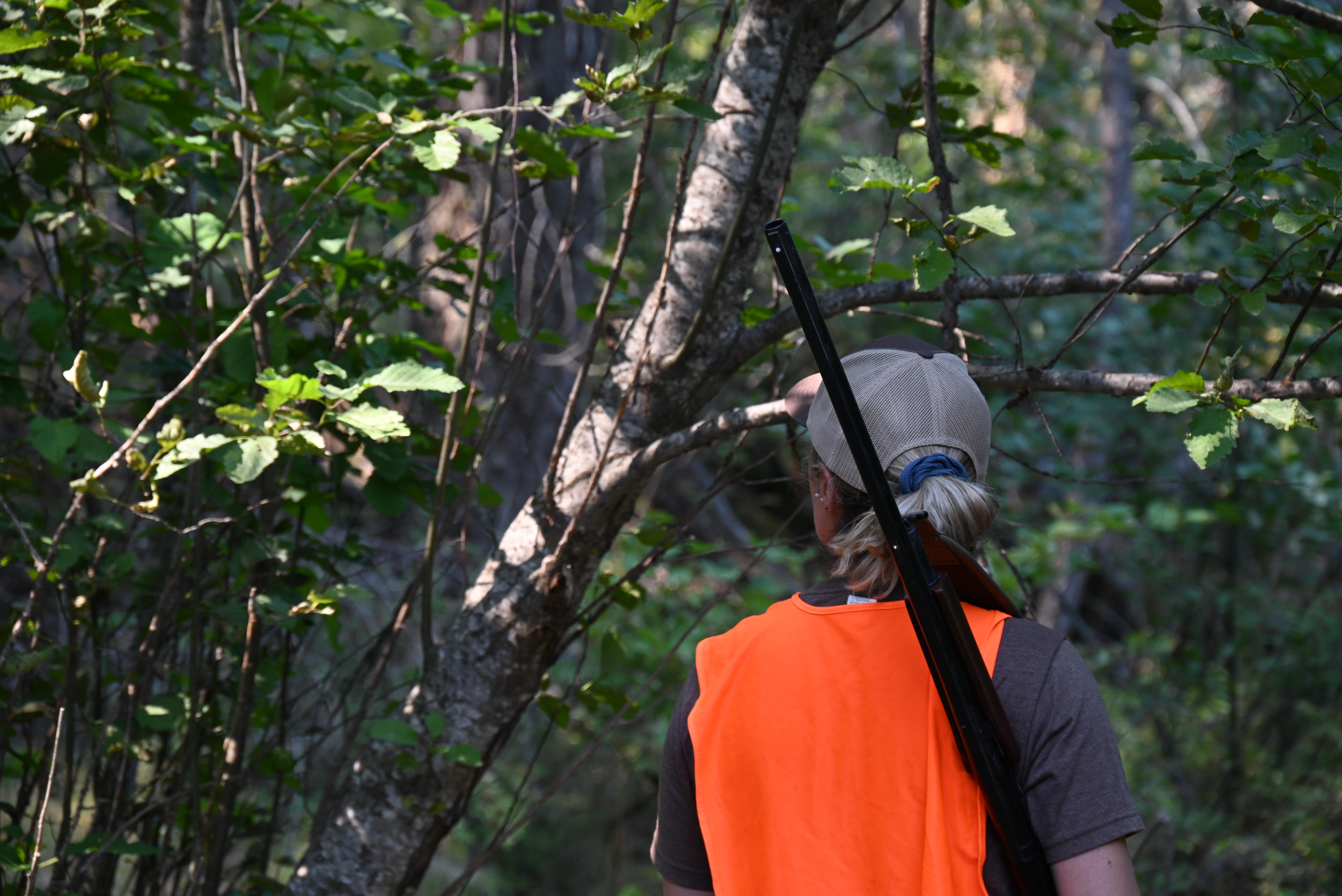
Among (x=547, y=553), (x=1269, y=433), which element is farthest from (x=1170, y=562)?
(x=547, y=553)

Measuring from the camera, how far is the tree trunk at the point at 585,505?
5.88 feet

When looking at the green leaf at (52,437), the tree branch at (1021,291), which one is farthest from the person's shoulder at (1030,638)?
the green leaf at (52,437)

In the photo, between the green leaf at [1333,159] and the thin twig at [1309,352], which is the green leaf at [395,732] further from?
the green leaf at [1333,159]

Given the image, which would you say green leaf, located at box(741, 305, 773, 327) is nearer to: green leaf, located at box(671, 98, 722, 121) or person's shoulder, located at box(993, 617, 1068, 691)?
green leaf, located at box(671, 98, 722, 121)

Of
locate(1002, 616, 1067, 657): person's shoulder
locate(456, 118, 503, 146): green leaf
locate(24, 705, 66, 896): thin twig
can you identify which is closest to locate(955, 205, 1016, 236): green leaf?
locate(1002, 616, 1067, 657): person's shoulder

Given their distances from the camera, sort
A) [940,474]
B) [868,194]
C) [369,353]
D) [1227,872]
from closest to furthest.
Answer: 1. [940,474]
2. [369,353]
3. [1227,872]
4. [868,194]

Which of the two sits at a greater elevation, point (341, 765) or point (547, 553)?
point (547, 553)

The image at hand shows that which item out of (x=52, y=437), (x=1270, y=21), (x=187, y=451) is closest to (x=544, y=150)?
(x=187, y=451)

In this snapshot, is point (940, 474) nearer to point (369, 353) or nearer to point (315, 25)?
point (369, 353)

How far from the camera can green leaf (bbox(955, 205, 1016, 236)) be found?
1.43 meters

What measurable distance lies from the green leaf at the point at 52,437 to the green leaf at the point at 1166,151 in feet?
6.35

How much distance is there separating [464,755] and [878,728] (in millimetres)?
918

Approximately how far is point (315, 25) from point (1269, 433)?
215 inches

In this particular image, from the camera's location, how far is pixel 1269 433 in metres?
5.23
